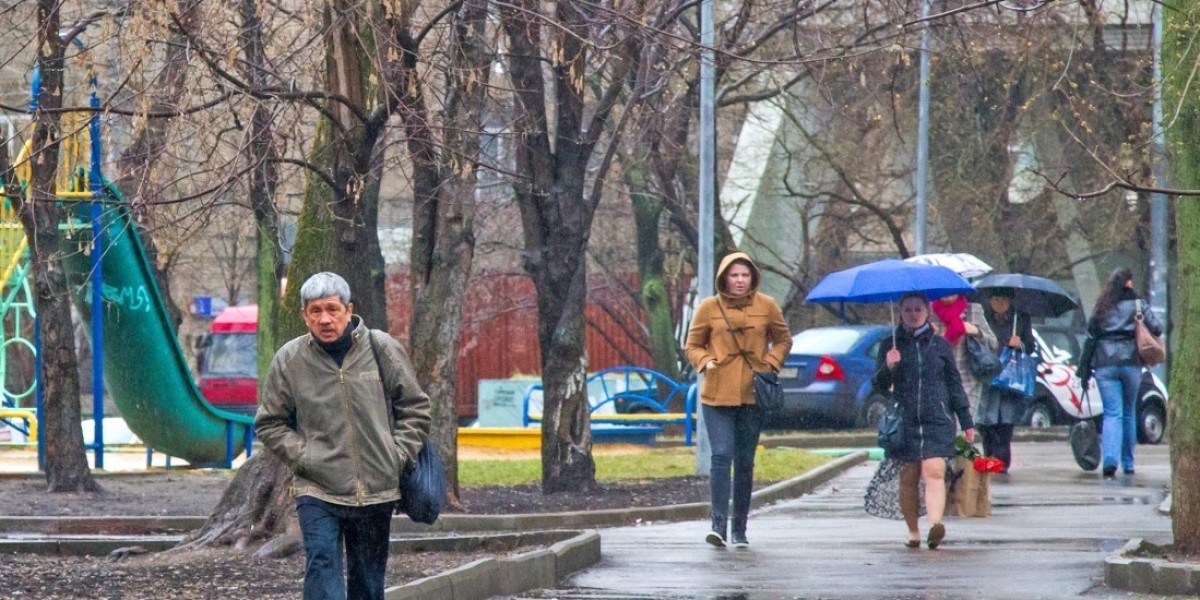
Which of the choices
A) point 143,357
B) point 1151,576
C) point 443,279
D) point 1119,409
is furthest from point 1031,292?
point 143,357

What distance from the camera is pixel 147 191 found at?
10.8 m

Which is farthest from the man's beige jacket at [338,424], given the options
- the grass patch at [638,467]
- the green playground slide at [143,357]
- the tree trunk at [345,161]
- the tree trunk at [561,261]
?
the green playground slide at [143,357]

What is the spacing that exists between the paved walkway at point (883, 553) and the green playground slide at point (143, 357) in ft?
18.4

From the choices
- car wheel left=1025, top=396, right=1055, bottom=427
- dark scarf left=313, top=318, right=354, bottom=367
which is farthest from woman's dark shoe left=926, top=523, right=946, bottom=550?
car wheel left=1025, top=396, right=1055, bottom=427

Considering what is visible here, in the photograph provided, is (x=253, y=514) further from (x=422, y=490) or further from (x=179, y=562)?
(x=422, y=490)

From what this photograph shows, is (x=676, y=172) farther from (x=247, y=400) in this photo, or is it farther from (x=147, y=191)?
(x=147, y=191)

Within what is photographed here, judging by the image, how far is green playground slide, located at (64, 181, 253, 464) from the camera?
17047 millimetres

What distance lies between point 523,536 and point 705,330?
164 cm

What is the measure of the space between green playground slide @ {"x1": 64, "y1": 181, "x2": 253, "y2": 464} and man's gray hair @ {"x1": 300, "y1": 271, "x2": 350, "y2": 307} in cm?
995

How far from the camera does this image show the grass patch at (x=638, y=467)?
58.3ft

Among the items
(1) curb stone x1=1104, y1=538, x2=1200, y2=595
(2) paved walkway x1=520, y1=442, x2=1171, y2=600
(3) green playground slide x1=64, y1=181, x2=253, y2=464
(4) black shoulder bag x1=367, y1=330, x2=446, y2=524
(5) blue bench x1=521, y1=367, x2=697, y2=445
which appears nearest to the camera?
(4) black shoulder bag x1=367, y1=330, x2=446, y2=524

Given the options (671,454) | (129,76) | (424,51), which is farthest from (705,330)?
(671,454)

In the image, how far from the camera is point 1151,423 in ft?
79.2

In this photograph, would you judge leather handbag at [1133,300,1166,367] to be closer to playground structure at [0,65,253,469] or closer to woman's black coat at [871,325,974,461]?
woman's black coat at [871,325,974,461]
